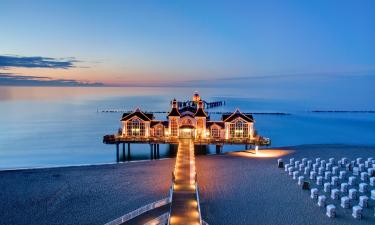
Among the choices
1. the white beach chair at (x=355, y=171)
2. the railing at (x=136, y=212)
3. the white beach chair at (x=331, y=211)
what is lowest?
the white beach chair at (x=331, y=211)

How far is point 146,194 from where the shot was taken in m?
20.8

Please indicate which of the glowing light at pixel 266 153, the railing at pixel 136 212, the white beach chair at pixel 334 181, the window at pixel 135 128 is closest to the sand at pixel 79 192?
the railing at pixel 136 212

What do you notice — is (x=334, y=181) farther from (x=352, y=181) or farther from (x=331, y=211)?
(x=331, y=211)

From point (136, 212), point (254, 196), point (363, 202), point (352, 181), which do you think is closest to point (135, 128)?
point (254, 196)

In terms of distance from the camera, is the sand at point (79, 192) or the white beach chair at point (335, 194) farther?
the white beach chair at point (335, 194)

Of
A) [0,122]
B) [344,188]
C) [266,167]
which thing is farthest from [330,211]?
[0,122]

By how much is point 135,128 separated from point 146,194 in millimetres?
18185

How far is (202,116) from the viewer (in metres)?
37.9

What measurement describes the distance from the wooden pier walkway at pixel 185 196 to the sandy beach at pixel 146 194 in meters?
0.93

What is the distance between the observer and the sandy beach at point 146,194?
56.3 feet

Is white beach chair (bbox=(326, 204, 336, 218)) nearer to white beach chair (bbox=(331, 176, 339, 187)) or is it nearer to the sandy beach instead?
the sandy beach

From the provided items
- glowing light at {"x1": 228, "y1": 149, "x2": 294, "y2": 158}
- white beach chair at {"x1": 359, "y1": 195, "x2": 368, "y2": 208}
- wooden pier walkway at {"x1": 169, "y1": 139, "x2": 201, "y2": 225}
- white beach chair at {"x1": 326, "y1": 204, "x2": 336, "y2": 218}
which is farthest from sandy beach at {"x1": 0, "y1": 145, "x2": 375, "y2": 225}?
glowing light at {"x1": 228, "y1": 149, "x2": 294, "y2": 158}

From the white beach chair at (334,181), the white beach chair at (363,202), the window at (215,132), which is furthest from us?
the window at (215,132)

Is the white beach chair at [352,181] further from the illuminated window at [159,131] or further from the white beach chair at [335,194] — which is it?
the illuminated window at [159,131]
